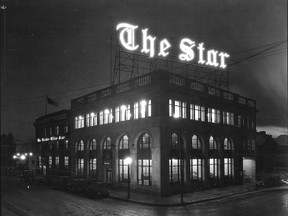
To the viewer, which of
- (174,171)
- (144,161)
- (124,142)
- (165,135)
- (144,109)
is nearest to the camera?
(165,135)

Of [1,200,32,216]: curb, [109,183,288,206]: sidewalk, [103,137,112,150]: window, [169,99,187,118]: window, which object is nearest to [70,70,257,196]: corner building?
[169,99,187,118]: window

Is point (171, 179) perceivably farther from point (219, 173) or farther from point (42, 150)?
point (42, 150)

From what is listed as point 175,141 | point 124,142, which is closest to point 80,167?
point 124,142

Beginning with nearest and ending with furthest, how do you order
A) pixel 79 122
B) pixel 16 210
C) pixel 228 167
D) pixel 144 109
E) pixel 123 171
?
pixel 16 210 → pixel 144 109 → pixel 123 171 → pixel 228 167 → pixel 79 122

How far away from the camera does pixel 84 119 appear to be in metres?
46.9

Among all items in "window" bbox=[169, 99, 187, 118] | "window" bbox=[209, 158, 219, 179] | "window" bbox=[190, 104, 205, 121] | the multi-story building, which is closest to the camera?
"window" bbox=[169, 99, 187, 118]

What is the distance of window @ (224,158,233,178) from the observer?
41.3m

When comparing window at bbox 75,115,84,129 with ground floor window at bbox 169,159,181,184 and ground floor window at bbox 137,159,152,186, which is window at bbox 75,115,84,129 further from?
ground floor window at bbox 169,159,181,184

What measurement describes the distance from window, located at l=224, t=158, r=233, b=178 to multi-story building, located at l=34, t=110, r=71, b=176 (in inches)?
992

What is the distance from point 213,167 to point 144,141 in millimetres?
10490

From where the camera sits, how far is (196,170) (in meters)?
36.6

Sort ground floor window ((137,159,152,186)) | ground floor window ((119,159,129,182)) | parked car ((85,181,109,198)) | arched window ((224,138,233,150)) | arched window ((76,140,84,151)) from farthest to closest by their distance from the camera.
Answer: arched window ((76,140,84,151)) < arched window ((224,138,233,150)) < ground floor window ((119,159,129,182)) < ground floor window ((137,159,152,186)) < parked car ((85,181,109,198))

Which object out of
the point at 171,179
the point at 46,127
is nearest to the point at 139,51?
the point at 171,179

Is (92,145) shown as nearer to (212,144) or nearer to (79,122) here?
(79,122)
